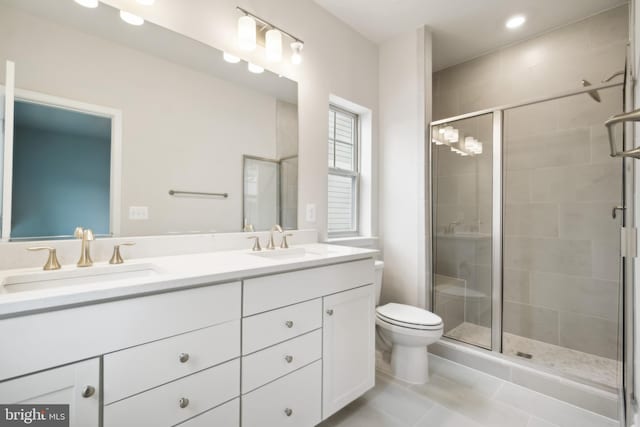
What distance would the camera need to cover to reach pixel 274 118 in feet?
Answer: 5.94

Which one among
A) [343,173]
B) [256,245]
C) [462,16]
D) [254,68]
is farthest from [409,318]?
[462,16]

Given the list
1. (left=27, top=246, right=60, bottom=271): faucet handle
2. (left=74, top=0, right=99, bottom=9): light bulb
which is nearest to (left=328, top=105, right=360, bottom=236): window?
(left=74, top=0, right=99, bottom=9): light bulb

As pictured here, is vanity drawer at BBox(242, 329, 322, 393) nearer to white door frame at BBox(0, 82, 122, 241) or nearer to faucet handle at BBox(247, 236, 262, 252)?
faucet handle at BBox(247, 236, 262, 252)

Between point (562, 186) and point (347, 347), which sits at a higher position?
point (562, 186)

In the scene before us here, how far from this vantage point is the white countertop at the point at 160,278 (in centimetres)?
68

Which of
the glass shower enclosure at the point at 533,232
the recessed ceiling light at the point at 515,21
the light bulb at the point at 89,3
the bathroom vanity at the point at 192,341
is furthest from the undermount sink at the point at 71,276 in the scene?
the recessed ceiling light at the point at 515,21

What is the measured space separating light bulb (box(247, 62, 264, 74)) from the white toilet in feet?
5.75

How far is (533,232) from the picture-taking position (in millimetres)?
2355

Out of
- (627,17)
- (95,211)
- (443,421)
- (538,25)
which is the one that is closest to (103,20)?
(95,211)

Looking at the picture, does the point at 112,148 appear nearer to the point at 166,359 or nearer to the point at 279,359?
the point at 166,359

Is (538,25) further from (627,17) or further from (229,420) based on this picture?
(229,420)

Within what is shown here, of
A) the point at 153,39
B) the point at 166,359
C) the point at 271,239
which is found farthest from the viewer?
the point at 271,239

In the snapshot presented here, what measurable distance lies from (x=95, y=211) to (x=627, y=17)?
3497 mm

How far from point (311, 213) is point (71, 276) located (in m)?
1.31
